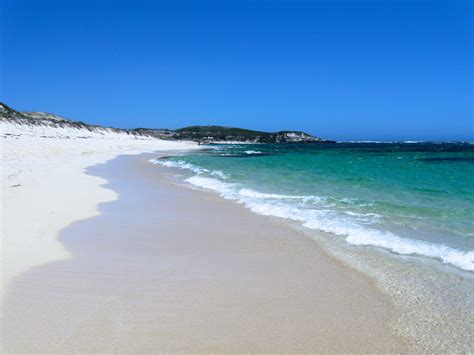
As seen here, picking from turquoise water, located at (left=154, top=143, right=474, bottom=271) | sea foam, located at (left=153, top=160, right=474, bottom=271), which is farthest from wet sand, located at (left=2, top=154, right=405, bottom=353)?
turquoise water, located at (left=154, top=143, right=474, bottom=271)

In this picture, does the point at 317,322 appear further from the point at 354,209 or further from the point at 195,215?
the point at 354,209

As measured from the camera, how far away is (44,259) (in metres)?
6.73

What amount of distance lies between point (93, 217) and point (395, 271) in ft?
24.5

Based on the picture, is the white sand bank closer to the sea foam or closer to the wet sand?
the wet sand

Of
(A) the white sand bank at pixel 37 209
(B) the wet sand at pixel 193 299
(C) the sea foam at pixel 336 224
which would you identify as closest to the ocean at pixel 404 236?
(C) the sea foam at pixel 336 224

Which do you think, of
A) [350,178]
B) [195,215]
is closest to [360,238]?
[195,215]

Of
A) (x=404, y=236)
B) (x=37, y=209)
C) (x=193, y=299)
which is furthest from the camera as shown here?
(x=37, y=209)

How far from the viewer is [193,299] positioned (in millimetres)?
5258

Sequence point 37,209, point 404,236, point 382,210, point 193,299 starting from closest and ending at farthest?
point 193,299 < point 404,236 < point 37,209 < point 382,210

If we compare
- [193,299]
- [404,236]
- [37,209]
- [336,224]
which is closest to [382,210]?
[336,224]

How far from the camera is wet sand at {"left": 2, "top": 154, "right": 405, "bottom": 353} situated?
4.20 metres

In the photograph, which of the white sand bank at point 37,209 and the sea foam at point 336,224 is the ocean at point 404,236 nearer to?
the sea foam at point 336,224

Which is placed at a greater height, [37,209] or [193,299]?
[37,209]

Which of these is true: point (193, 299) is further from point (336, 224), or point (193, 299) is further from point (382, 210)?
point (382, 210)
